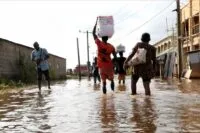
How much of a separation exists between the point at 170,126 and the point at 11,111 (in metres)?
3.57

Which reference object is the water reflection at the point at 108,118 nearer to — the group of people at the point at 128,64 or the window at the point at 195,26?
the group of people at the point at 128,64

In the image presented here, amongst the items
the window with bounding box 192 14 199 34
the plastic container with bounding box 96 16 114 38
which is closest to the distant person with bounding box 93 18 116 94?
the plastic container with bounding box 96 16 114 38

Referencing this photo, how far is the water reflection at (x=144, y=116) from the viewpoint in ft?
19.1

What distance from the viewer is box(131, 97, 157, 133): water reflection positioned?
229 inches

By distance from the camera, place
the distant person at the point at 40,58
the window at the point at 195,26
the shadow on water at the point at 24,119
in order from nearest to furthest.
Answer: the shadow on water at the point at 24,119
the distant person at the point at 40,58
the window at the point at 195,26

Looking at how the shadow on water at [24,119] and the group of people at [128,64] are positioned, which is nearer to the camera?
the shadow on water at [24,119]

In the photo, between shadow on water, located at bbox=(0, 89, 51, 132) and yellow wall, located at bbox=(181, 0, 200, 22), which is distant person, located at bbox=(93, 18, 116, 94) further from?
yellow wall, located at bbox=(181, 0, 200, 22)

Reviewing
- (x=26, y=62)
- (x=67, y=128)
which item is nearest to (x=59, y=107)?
(x=67, y=128)

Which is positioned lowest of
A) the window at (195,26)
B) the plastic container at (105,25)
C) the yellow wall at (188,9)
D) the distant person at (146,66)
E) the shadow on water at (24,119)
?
the shadow on water at (24,119)

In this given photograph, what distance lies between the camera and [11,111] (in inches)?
331

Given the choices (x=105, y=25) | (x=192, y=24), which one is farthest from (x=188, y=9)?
(x=105, y=25)

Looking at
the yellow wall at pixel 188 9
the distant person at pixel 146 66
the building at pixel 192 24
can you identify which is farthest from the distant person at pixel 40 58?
the yellow wall at pixel 188 9

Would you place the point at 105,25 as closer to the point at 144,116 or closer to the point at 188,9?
the point at 144,116

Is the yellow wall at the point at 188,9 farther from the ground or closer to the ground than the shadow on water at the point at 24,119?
farther from the ground
